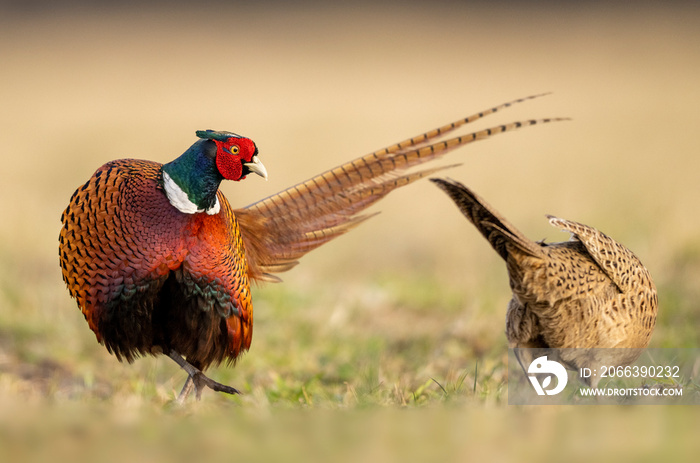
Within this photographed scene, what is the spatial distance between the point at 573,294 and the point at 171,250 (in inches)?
74.7

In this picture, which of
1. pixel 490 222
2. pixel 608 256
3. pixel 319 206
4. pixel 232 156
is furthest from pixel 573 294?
pixel 232 156

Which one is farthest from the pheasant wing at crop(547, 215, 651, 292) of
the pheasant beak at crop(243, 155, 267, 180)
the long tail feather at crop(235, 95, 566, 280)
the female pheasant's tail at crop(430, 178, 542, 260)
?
the pheasant beak at crop(243, 155, 267, 180)

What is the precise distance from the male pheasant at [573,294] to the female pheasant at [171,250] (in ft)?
1.74

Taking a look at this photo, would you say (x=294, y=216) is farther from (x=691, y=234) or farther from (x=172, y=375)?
(x=691, y=234)

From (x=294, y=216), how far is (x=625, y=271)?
6.02 ft

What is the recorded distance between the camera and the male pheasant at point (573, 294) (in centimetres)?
399

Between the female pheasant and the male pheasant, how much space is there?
0.53m

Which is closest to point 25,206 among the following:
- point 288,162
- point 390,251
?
point 288,162

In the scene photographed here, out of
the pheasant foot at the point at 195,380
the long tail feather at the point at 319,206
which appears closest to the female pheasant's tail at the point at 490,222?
the long tail feather at the point at 319,206

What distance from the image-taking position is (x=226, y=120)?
13062mm

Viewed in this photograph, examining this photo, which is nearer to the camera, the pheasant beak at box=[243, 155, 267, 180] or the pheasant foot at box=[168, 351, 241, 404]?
the pheasant beak at box=[243, 155, 267, 180]

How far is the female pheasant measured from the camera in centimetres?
406

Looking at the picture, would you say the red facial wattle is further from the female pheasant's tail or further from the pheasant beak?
the female pheasant's tail

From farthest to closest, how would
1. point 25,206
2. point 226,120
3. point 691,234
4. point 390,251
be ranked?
point 226,120, point 25,206, point 390,251, point 691,234
